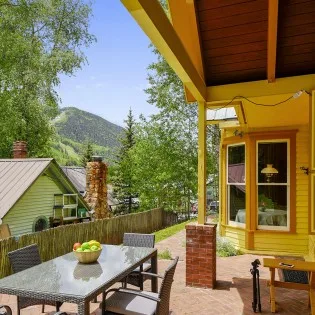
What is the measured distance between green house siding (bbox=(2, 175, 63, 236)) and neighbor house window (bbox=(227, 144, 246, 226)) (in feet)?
26.2

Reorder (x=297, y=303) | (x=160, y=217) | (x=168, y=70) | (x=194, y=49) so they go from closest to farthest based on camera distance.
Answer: (x=297, y=303) → (x=194, y=49) → (x=160, y=217) → (x=168, y=70)

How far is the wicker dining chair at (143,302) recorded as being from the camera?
3.39m

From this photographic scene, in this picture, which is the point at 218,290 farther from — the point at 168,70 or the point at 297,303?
the point at 168,70

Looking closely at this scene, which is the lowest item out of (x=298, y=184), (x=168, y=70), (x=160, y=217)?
(x=160, y=217)

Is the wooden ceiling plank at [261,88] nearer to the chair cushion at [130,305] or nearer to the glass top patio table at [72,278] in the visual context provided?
the glass top patio table at [72,278]

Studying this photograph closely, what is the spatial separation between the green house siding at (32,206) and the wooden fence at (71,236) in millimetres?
3709

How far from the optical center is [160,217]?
1756 cm

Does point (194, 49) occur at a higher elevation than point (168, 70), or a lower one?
lower

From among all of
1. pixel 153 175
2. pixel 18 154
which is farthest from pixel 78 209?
pixel 153 175

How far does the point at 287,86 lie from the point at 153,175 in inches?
583

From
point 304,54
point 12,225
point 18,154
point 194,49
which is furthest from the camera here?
point 18,154

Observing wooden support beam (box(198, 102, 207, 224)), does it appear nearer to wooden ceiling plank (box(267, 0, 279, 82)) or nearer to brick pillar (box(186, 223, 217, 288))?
brick pillar (box(186, 223, 217, 288))

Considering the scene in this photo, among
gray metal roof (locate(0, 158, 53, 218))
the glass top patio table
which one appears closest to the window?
gray metal roof (locate(0, 158, 53, 218))

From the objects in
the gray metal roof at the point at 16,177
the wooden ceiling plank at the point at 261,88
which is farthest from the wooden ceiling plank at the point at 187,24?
the gray metal roof at the point at 16,177
